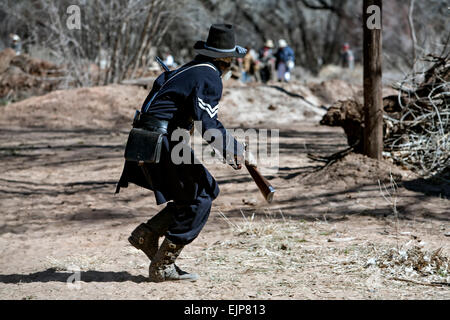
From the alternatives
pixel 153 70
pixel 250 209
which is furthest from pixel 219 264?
pixel 153 70

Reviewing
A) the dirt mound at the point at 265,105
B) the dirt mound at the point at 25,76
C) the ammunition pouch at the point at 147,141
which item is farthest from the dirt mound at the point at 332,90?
the ammunition pouch at the point at 147,141

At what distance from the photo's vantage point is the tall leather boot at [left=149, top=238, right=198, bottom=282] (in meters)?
4.24

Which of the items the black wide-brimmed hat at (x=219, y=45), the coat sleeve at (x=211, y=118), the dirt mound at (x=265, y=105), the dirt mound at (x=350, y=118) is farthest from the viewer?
the dirt mound at (x=265, y=105)

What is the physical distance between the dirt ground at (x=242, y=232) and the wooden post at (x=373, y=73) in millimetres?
382

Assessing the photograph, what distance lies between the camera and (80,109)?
1419 centimetres

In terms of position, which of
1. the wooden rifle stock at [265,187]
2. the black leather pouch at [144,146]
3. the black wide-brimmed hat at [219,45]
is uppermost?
the black wide-brimmed hat at [219,45]

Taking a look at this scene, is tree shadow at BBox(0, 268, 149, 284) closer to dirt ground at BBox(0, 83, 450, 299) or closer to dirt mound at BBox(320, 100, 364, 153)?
dirt ground at BBox(0, 83, 450, 299)

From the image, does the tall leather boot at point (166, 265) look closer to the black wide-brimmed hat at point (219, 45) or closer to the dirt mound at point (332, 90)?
the black wide-brimmed hat at point (219, 45)

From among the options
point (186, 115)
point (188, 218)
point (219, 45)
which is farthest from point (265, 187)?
point (219, 45)

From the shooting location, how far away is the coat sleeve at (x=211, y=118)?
3.93 m

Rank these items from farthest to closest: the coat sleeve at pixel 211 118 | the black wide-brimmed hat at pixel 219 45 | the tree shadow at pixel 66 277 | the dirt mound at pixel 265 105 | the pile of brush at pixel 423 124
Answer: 1. the dirt mound at pixel 265 105
2. the pile of brush at pixel 423 124
3. the tree shadow at pixel 66 277
4. the black wide-brimmed hat at pixel 219 45
5. the coat sleeve at pixel 211 118

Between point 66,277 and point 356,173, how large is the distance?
3749 mm

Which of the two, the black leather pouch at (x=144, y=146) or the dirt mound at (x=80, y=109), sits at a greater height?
the black leather pouch at (x=144, y=146)

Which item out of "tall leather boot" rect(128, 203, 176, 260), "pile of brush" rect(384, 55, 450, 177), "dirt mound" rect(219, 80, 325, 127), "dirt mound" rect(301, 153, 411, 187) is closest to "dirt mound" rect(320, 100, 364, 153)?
"pile of brush" rect(384, 55, 450, 177)
